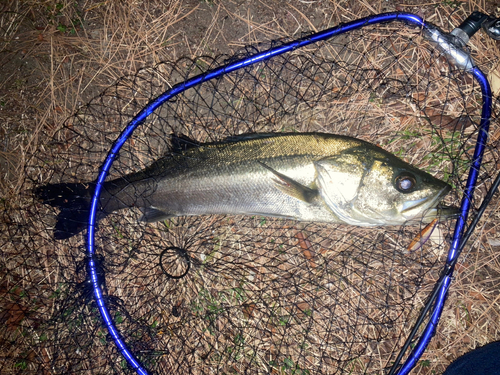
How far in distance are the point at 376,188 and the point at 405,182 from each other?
275 millimetres

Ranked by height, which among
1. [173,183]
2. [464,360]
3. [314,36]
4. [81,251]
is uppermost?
[314,36]

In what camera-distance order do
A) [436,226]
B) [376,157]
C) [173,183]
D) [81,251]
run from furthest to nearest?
[81,251]
[436,226]
[173,183]
[376,157]

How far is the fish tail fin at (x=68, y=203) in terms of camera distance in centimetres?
389

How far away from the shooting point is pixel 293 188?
3314mm

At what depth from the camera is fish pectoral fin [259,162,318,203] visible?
330cm

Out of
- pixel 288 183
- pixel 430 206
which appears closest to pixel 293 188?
pixel 288 183

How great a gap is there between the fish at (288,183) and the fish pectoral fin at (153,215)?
0.01 metres

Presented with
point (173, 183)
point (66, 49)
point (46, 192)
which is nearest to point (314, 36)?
point (173, 183)

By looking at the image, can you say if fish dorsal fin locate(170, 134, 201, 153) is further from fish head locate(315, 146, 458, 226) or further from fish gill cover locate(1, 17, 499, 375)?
fish head locate(315, 146, 458, 226)

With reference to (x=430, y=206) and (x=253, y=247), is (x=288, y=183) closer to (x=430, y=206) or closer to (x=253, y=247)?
(x=253, y=247)

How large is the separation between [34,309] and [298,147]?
413cm

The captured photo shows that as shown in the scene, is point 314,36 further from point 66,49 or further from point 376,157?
point 66,49

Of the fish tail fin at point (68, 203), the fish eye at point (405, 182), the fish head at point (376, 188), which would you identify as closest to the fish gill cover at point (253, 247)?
the fish tail fin at point (68, 203)

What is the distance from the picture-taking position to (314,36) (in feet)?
11.1
